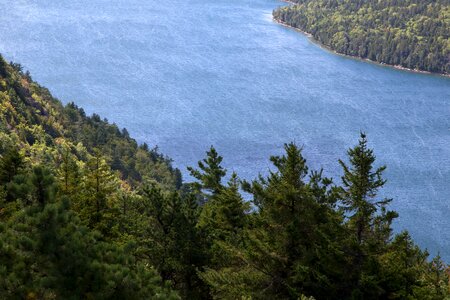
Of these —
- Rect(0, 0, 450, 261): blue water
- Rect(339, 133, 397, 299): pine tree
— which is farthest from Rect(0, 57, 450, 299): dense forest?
Rect(0, 0, 450, 261): blue water

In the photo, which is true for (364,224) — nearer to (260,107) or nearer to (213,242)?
(213,242)

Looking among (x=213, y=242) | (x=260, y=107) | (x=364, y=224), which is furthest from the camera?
(x=260, y=107)

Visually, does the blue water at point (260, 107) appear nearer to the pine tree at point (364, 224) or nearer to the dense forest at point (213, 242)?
the dense forest at point (213, 242)

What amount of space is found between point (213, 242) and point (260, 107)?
126 m

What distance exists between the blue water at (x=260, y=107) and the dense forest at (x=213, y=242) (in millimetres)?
74501

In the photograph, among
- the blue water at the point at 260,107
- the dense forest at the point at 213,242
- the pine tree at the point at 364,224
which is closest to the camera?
the dense forest at the point at 213,242

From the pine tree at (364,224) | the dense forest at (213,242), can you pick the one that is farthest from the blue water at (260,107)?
the pine tree at (364,224)

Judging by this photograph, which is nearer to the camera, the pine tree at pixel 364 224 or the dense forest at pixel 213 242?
the dense forest at pixel 213 242

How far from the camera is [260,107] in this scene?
506ft

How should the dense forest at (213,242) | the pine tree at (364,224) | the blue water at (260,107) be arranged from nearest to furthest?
the dense forest at (213,242)
the pine tree at (364,224)
the blue water at (260,107)

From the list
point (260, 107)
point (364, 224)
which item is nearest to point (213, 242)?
point (364, 224)

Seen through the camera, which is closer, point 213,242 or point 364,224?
point 364,224

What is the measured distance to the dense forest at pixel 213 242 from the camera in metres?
17.0

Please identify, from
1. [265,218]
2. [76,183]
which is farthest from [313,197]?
[76,183]
